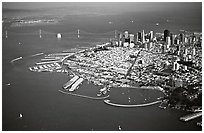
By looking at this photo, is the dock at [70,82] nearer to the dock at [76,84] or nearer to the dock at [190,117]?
the dock at [76,84]

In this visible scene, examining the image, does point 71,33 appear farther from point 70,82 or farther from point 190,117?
point 190,117

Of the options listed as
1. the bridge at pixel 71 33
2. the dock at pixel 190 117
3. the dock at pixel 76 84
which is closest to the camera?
the dock at pixel 190 117

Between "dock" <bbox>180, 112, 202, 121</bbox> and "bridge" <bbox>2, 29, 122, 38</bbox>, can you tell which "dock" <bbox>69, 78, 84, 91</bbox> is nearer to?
"bridge" <bbox>2, 29, 122, 38</bbox>

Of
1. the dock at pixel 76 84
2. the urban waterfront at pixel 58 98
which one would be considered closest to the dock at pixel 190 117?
the urban waterfront at pixel 58 98

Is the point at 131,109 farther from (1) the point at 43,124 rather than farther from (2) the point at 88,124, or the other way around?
(1) the point at 43,124

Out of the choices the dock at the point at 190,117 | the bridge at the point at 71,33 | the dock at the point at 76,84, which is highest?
the bridge at the point at 71,33

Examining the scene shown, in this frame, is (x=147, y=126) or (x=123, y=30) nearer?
(x=147, y=126)

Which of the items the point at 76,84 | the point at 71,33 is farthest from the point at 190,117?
the point at 71,33

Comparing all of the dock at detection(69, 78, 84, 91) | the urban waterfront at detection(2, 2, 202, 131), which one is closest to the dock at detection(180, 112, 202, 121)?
the urban waterfront at detection(2, 2, 202, 131)

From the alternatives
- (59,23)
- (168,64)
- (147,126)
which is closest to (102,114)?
(147,126)
